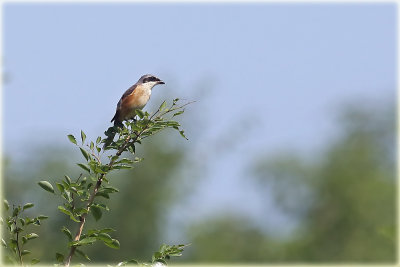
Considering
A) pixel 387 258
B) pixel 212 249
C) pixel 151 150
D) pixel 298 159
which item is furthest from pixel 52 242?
pixel 298 159

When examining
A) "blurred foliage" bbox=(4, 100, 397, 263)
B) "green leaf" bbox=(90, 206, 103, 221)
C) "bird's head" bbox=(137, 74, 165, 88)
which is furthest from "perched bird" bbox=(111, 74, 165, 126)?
"blurred foliage" bbox=(4, 100, 397, 263)

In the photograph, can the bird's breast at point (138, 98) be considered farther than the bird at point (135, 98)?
Yes

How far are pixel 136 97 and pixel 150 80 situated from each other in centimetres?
39

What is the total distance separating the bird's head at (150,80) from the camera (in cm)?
799

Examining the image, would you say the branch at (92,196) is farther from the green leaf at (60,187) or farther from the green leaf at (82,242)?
the green leaf at (60,187)

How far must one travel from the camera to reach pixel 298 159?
60812mm

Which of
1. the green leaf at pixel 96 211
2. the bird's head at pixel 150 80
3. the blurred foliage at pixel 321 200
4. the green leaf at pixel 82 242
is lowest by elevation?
the green leaf at pixel 82 242

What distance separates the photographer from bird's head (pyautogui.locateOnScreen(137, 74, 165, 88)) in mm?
7992

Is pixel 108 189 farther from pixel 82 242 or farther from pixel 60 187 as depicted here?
pixel 82 242

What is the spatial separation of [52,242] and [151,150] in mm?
7170

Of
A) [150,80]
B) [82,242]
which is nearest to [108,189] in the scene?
[82,242]

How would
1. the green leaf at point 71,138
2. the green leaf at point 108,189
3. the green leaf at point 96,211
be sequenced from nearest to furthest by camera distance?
1. the green leaf at point 108,189
2. the green leaf at point 96,211
3. the green leaf at point 71,138

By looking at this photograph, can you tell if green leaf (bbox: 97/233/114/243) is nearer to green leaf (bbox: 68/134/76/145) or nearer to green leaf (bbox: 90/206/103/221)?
green leaf (bbox: 90/206/103/221)

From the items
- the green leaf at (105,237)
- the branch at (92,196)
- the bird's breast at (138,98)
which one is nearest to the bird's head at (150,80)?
the bird's breast at (138,98)
